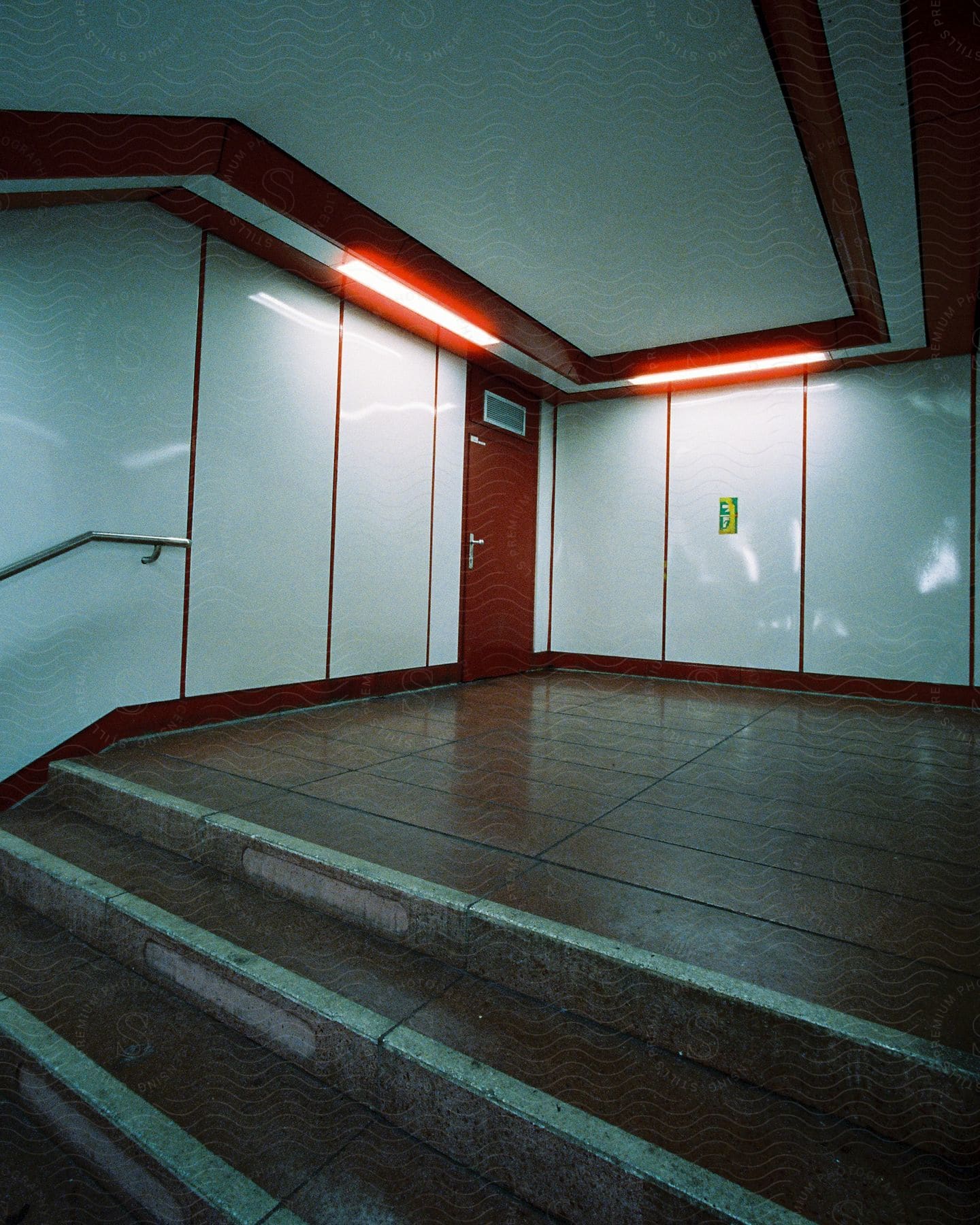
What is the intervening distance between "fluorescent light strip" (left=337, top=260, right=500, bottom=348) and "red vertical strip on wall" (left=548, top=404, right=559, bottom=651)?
5.50 feet

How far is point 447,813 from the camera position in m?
2.44

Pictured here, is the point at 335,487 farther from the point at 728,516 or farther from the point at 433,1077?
the point at 433,1077

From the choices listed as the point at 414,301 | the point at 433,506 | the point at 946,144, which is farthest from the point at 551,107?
the point at 433,506

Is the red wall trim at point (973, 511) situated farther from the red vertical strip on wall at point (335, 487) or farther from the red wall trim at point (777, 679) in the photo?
the red vertical strip on wall at point (335, 487)

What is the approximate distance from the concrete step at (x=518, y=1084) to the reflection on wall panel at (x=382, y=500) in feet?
8.48

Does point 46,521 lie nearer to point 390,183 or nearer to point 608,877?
point 390,183

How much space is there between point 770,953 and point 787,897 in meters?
0.33

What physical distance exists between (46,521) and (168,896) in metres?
1.72

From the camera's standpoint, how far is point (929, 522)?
4992 mm

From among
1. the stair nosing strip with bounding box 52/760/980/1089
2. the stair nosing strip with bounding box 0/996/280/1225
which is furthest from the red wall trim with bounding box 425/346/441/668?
the stair nosing strip with bounding box 0/996/280/1225

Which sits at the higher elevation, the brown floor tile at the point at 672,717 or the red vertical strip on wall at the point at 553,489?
the red vertical strip on wall at the point at 553,489

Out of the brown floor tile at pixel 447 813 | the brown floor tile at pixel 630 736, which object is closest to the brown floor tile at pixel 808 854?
the brown floor tile at pixel 447 813

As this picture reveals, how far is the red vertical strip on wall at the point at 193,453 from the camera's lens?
3.49 m

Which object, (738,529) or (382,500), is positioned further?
(738,529)
